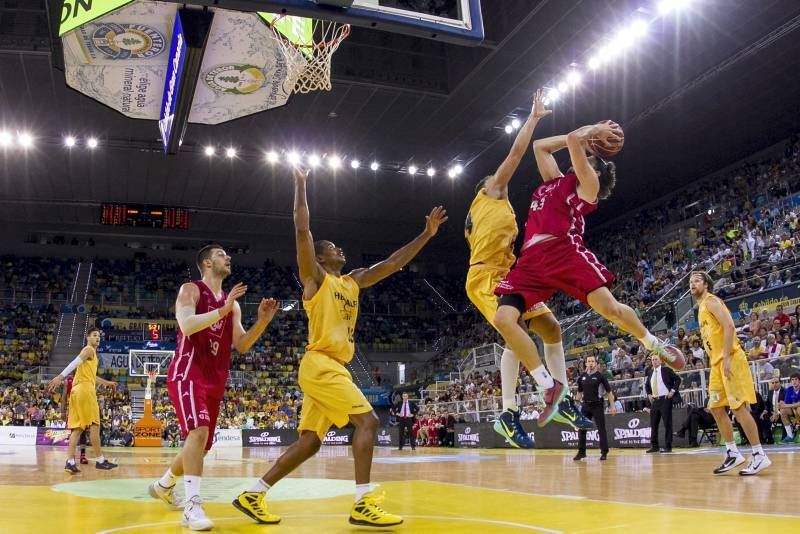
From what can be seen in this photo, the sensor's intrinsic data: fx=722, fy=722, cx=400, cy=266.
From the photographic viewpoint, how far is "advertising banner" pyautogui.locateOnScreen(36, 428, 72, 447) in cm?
2492

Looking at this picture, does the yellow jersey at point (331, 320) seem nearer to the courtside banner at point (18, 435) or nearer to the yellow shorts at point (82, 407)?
the yellow shorts at point (82, 407)

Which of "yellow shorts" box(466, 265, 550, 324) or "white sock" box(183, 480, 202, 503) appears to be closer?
"white sock" box(183, 480, 202, 503)

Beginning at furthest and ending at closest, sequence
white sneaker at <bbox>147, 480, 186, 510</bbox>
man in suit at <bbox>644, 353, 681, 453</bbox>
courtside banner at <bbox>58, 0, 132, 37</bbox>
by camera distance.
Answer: man in suit at <bbox>644, 353, 681, 453</bbox>, courtside banner at <bbox>58, 0, 132, 37</bbox>, white sneaker at <bbox>147, 480, 186, 510</bbox>

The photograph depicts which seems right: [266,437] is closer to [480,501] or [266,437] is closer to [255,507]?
[480,501]

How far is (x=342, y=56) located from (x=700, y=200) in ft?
51.2

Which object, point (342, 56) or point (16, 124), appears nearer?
point (342, 56)

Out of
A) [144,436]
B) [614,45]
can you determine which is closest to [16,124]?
[144,436]

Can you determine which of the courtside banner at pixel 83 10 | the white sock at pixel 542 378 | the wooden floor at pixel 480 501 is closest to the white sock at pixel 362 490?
the wooden floor at pixel 480 501

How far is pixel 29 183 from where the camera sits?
98.3 feet

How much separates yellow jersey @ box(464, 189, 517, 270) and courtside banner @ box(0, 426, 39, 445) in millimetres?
23339

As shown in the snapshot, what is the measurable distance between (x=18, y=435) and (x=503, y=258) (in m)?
23.8

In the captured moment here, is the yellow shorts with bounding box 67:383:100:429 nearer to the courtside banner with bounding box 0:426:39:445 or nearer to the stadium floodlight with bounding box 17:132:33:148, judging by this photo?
the courtside banner with bounding box 0:426:39:445

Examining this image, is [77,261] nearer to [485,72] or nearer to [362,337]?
[362,337]

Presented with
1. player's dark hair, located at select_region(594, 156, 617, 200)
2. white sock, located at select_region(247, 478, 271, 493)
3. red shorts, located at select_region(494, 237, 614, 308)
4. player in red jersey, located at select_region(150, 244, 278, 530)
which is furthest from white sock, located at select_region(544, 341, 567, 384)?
white sock, located at select_region(247, 478, 271, 493)
